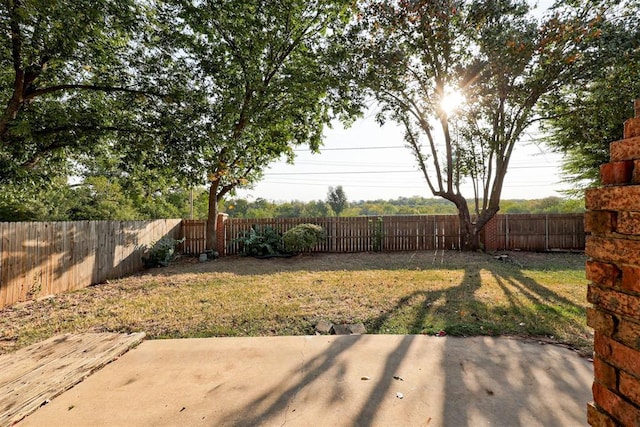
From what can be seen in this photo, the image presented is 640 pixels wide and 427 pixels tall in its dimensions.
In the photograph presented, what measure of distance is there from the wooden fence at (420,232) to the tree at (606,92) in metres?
2.53

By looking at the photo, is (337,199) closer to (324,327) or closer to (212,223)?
(212,223)

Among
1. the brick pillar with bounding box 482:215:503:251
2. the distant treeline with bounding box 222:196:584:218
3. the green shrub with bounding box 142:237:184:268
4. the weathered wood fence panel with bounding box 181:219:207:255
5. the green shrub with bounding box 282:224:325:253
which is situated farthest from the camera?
the distant treeline with bounding box 222:196:584:218

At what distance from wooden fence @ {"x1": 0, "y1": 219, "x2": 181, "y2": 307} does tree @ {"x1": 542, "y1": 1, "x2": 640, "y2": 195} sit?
35.8 feet

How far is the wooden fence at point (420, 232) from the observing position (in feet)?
31.6

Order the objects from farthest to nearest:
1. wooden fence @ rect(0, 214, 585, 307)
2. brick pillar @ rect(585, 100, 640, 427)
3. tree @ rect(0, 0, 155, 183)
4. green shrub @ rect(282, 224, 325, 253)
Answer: green shrub @ rect(282, 224, 325, 253) < wooden fence @ rect(0, 214, 585, 307) < tree @ rect(0, 0, 155, 183) < brick pillar @ rect(585, 100, 640, 427)

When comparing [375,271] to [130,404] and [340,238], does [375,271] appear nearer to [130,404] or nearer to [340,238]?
[340,238]

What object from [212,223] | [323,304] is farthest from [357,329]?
[212,223]

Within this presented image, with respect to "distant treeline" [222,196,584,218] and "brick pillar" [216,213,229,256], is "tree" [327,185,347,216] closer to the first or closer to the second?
"distant treeline" [222,196,584,218]

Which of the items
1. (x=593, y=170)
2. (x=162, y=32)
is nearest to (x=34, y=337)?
(x=162, y=32)

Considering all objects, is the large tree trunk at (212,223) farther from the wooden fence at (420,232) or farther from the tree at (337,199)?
the tree at (337,199)

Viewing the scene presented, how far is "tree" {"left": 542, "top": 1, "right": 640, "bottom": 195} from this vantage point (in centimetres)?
664

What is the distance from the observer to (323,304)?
4.11 meters

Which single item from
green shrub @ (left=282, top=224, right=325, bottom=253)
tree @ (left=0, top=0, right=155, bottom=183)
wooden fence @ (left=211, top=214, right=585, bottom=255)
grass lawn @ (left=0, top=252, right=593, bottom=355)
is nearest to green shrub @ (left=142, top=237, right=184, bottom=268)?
grass lawn @ (left=0, top=252, right=593, bottom=355)

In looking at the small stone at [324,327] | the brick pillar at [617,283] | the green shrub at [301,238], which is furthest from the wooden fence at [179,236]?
the brick pillar at [617,283]
